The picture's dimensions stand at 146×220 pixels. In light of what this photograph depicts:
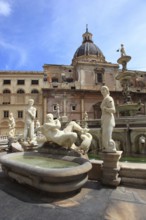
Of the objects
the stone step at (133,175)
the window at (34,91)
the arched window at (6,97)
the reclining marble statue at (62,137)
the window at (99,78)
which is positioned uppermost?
the window at (99,78)

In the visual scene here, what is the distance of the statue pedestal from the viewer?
12.9 ft

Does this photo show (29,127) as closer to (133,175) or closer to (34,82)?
(133,175)

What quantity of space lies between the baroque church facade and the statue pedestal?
26831 mm

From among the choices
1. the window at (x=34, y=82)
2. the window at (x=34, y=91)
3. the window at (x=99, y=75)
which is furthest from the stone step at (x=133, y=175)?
the window at (x=99, y=75)

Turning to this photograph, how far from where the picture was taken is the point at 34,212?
2.81 m

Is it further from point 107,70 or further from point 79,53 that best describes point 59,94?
point 79,53

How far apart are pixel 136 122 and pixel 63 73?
2776 cm

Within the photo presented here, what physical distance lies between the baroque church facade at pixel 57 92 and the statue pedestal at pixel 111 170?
1056 inches

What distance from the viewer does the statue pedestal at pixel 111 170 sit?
3.93 m

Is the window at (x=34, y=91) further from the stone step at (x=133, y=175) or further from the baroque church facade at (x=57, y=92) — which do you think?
the stone step at (x=133, y=175)

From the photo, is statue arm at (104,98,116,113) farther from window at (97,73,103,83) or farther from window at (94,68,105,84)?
window at (97,73,103,83)

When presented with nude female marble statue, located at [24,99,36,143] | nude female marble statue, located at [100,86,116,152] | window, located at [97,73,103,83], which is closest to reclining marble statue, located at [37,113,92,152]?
nude female marble statue, located at [100,86,116,152]

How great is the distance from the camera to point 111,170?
399 cm

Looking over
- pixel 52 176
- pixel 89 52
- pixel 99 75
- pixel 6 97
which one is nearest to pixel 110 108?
pixel 52 176
